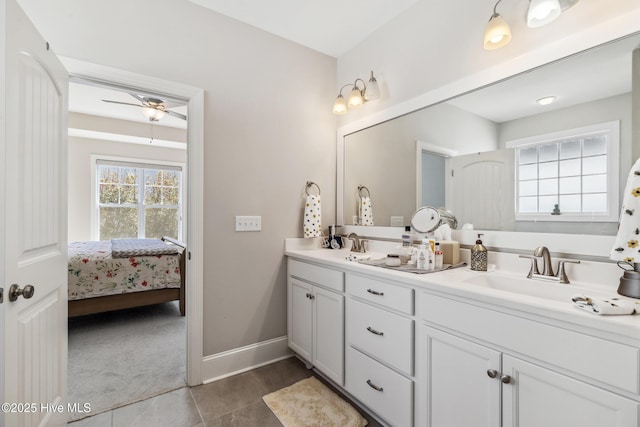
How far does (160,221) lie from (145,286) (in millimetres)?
2868

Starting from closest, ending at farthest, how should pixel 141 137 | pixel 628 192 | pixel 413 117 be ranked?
pixel 628 192
pixel 413 117
pixel 141 137

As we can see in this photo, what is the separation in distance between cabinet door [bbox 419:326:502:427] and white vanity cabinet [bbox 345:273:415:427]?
10 cm

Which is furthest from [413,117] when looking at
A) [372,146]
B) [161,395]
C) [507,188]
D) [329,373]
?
[161,395]

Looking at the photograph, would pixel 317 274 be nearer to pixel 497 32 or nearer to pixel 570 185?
pixel 570 185

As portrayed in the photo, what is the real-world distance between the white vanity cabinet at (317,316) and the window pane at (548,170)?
1159 millimetres

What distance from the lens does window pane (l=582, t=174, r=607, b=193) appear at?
1.22 meters

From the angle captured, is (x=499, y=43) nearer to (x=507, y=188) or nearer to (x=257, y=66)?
(x=507, y=188)

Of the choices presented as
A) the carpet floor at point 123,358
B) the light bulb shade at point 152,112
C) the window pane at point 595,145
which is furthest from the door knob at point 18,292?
the light bulb shade at point 152,112

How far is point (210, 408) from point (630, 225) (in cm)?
218

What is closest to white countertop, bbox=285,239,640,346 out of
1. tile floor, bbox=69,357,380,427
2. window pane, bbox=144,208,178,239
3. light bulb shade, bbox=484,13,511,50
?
tile floor, bbox=69,357,380,427

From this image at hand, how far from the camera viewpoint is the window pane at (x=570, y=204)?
1300 mm

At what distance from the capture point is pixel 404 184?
2.12 meters

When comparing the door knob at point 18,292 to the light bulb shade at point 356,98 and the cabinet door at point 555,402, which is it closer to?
the cabinet door at point 555,402

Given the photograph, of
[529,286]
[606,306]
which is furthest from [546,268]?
[606,306]
